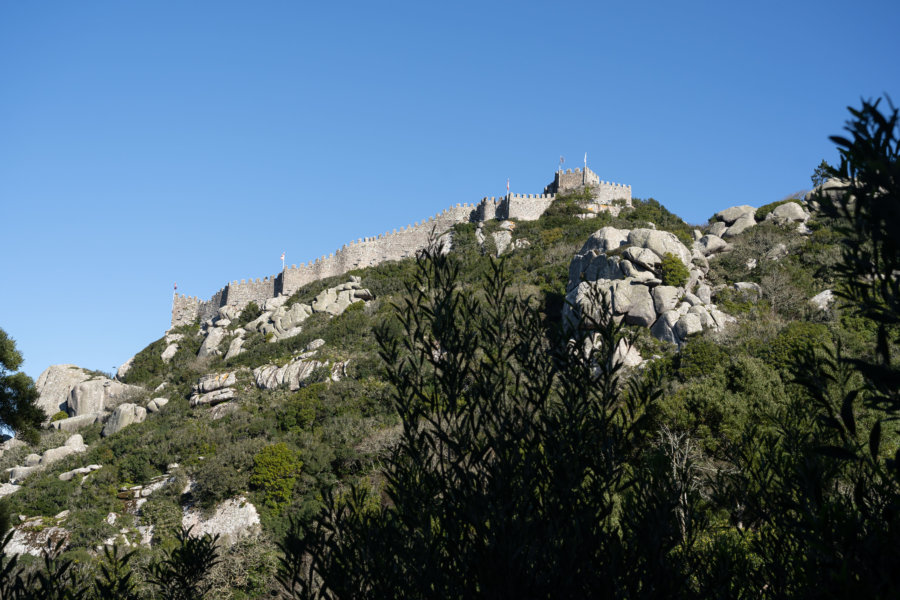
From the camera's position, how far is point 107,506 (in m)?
26.6

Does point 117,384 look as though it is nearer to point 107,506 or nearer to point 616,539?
point 107,506

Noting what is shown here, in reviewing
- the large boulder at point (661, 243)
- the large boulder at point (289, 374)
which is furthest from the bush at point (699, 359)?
the large boulder at point (289, 374)

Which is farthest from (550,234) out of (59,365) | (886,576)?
(886,576)

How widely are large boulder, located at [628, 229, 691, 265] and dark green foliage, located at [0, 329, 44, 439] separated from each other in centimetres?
3068

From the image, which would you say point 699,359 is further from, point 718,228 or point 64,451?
point 64,451

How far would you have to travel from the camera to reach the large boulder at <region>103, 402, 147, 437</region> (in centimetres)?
3888

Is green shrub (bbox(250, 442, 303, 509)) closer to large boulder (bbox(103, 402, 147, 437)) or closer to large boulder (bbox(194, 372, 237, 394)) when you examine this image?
large boulder (bbox(194, 372, 237, 394))

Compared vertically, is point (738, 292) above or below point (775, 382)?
above

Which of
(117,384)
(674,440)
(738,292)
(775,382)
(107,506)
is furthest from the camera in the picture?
(117,384)

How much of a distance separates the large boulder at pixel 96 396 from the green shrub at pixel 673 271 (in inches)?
1368

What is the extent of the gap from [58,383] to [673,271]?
45.7 metres

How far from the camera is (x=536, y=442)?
4.95m

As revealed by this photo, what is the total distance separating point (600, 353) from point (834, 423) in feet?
6.35

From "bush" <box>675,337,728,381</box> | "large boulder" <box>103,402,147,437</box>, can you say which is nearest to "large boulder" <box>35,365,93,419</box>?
"large boulder" <box>103,402,147,437</box>
